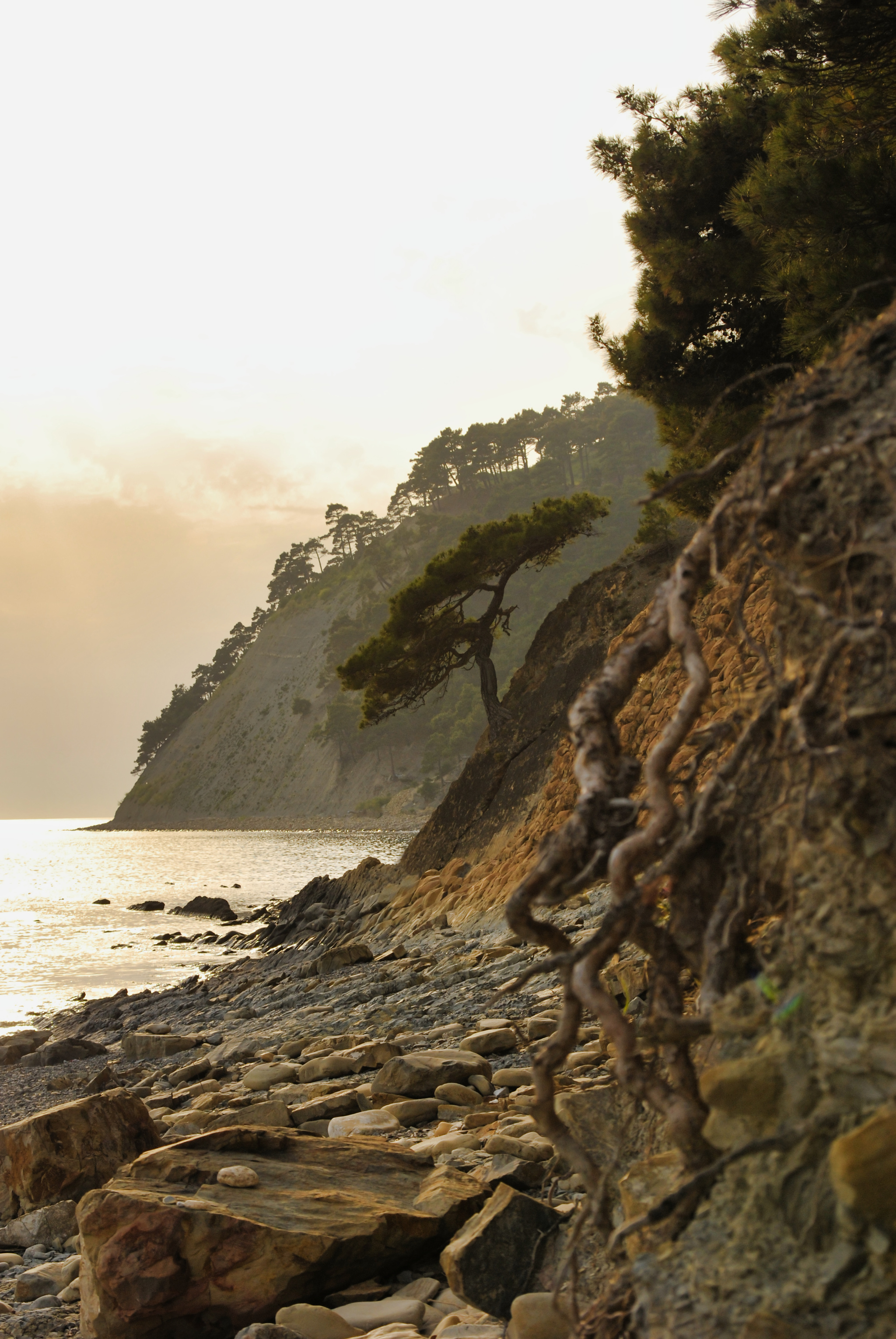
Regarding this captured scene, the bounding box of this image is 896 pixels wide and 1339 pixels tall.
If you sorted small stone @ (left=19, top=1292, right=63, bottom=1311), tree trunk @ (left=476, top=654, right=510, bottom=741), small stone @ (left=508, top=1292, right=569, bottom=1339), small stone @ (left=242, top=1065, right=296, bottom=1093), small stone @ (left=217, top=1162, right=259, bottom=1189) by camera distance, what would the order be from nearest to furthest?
small stone @ (left=508, top=1292, right=569, bottom=1339) → small stone @ (left=217, top=1162, right=259, bottom=1189) → small stone @ (left=19, top=1292, right=63, bottom=1311) → small stone @ (left=242, top=1065, right=296, bottom=1093) → tree trunk @ (left=476, top=654, right=510, bottom=741)

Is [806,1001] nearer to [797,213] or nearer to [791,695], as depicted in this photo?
[791,695]

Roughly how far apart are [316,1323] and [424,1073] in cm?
204

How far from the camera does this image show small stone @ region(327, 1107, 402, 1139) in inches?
164

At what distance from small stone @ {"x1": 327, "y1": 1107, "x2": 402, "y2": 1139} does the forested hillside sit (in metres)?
62.4

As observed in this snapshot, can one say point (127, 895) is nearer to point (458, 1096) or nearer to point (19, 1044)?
point (19, 1044)

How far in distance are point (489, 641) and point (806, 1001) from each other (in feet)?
51.6

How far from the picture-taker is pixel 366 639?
69812 millimetres

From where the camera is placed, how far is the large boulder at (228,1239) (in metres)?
2.69

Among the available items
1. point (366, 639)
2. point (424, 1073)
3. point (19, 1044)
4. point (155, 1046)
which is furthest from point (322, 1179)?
point (366, 639)

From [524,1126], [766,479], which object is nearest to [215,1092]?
[524,1126]

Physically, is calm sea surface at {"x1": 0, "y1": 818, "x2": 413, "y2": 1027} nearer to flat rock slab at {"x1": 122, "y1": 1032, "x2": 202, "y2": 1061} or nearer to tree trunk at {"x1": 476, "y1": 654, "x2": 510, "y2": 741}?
flat rock slab at {"x1": 122, "y1": 1032, "x2": 202, "y2": 1061}

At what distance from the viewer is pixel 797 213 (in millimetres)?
7781

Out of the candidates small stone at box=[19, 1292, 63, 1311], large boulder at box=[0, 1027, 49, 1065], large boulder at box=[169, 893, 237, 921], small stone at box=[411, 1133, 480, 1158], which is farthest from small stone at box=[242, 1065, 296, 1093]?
large boulder at box=[169, 893, 237, 921]

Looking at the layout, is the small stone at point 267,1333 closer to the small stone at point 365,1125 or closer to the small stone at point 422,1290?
the small stone at point 422,1290
